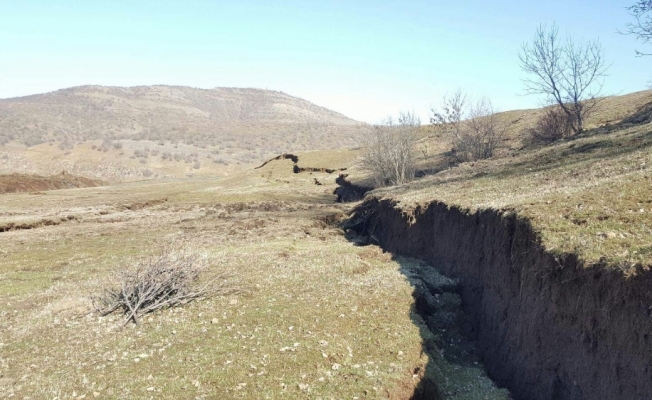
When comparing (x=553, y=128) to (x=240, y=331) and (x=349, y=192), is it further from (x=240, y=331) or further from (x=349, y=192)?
(x=240, y=331)

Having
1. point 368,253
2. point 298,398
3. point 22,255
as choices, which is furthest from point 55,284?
point 298,398

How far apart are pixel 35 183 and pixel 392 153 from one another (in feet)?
179

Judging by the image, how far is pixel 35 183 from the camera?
7062 centimetres

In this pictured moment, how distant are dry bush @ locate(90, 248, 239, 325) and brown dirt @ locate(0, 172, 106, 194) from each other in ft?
192

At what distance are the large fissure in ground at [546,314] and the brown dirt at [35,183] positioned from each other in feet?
218

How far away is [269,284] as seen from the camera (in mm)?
18047

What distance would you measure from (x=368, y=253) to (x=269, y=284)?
251 inches

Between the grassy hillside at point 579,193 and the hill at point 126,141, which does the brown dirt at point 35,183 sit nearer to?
Answer: the hill at point 126,141

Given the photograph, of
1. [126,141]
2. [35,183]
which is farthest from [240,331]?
[126,141]

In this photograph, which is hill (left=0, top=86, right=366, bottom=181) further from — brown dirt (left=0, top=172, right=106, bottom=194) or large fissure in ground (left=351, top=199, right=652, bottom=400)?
large fissure in ground (left=351, top=199, right=652, bottom=400)

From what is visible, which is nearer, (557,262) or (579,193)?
(557,262)

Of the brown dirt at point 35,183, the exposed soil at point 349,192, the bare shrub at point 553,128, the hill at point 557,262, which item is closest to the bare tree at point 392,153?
the exposed soil at point 349,192

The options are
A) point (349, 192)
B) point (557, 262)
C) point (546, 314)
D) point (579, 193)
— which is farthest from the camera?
point (349, 192)

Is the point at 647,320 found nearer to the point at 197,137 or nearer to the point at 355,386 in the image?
the point at 355,386
